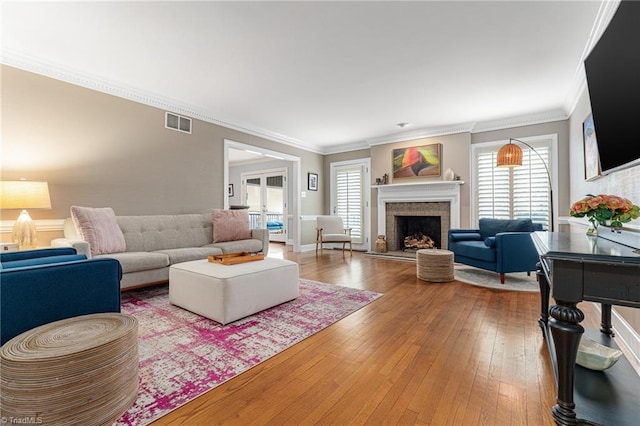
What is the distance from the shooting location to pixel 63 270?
1.47 meters

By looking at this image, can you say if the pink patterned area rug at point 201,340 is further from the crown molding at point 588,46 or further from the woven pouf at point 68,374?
the crown molding at point 588,46

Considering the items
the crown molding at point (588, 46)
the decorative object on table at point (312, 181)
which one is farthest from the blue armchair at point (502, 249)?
the decorative object on table at point (312, 181)

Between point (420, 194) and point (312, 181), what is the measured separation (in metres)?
2.62

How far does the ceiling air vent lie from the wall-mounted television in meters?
4.65

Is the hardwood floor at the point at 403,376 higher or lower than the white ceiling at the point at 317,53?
lower

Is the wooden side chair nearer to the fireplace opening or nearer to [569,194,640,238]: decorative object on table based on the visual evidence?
the fireplace opening

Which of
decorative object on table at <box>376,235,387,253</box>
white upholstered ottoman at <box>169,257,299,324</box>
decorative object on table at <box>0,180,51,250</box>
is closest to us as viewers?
white upholstered ottoman at <box>169,257,299,324</box>

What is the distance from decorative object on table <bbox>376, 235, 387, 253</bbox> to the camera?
6168 millimetres

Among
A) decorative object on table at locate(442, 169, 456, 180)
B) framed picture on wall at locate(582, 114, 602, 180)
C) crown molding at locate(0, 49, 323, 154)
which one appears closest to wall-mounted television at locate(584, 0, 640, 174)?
framed picture on wall at locate(582, 114, 602, 180)

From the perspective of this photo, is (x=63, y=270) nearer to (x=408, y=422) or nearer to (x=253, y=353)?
(x=253, y=353)

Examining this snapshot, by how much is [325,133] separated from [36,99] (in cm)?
439

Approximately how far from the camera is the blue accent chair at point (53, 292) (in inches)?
51.7

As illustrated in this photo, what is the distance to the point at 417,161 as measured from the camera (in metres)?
5.86

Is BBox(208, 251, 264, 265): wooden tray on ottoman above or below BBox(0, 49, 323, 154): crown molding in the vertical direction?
below
